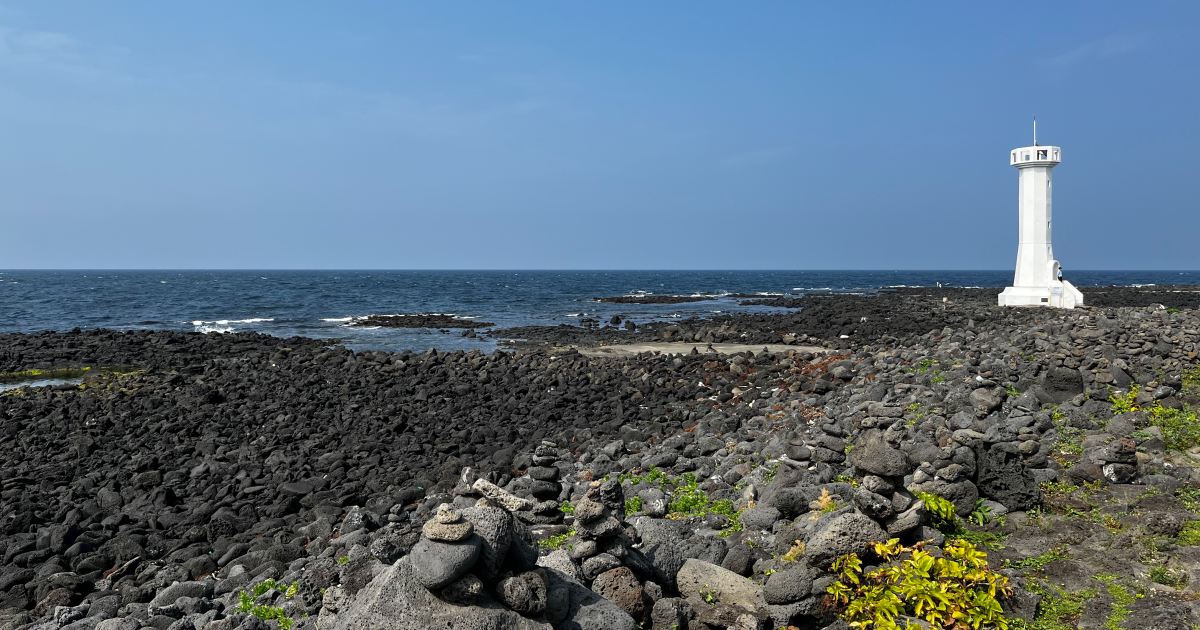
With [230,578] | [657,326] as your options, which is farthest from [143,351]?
[230,578]

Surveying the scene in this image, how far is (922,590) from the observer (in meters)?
5.47

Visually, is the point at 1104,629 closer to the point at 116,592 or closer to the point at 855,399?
the point at 855,399

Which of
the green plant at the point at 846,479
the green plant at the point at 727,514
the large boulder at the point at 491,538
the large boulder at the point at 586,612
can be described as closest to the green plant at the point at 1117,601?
the green plant at the point at 846,479

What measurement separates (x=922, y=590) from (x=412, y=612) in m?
3.74

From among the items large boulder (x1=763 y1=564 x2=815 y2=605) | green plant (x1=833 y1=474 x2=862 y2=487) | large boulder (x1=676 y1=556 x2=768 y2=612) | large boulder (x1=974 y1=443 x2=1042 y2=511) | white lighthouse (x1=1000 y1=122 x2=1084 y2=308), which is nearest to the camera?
large boulder (x1=763 y1=564 x2=815 y2=605)

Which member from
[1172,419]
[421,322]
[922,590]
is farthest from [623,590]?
[421,322]

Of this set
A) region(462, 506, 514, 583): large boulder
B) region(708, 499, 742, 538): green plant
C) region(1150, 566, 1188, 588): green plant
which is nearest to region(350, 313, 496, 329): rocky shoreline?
region(708, 499, 742, 538): green plant

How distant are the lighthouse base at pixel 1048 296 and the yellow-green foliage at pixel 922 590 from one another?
1365 inches

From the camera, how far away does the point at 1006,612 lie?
18.0 feet

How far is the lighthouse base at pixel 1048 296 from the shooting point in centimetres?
3494

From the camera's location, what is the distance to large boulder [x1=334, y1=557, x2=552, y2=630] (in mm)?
4594

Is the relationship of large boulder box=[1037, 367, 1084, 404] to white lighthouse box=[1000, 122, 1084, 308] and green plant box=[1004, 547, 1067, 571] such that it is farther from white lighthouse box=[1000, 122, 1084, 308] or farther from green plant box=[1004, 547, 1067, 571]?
white lighthouse box=[1000, 122, 1084, 308]

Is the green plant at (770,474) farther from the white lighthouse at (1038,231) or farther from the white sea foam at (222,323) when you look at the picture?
the white sea foam at (222,323)

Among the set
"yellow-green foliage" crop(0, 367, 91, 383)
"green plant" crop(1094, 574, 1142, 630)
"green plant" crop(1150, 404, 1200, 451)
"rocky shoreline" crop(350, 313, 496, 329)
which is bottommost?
"yellow-green foliage" crop(0, 367, 91, 383)
